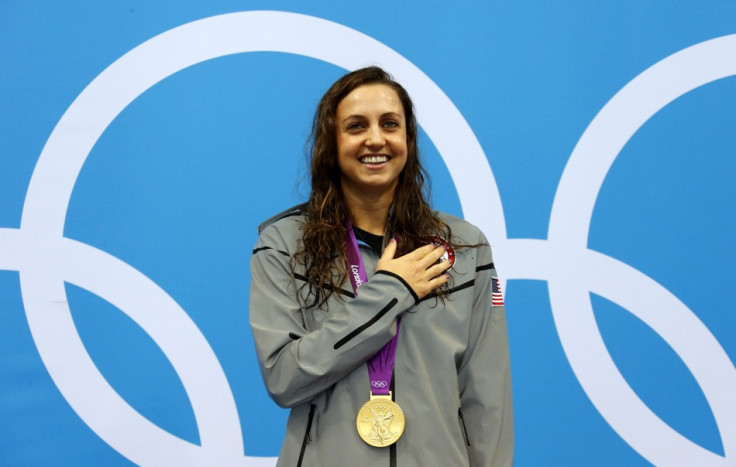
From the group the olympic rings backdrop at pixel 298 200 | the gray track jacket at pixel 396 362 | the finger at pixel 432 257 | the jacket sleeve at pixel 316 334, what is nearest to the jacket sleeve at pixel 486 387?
the gray track jacket at pixel 396 362

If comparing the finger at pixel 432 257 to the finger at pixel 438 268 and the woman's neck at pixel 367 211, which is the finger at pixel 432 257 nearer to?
the finger at pixel 438 268

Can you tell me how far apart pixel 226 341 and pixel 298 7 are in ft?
3.83

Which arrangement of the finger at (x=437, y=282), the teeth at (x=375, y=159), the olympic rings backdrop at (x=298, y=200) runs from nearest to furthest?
the finger at (x=437, y=282) → the teeth at (x=375, y=159) → the olympic rings backdrop at (x=298, y=200)

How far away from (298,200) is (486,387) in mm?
1198

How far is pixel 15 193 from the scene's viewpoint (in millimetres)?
2518

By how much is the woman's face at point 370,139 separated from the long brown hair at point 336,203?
2 centimetres

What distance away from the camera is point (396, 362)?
1519 millimetres

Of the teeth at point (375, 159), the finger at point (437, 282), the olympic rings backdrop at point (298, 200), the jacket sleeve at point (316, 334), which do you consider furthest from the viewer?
the olympic rings backdrop at point (298, 200)

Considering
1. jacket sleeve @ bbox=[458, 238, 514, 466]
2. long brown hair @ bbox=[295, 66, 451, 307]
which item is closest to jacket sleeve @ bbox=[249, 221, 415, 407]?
long brown hair @ bbox=[295, 66, 451, 307]

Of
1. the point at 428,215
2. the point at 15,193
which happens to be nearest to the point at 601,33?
the point at 428,215

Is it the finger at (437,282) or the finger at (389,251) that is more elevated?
the finger at (389,251)

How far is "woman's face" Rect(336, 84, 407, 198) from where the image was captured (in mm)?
1630

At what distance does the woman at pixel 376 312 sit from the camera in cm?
146

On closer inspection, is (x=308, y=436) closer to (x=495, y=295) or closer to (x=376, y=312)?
(x=376, y=312)
